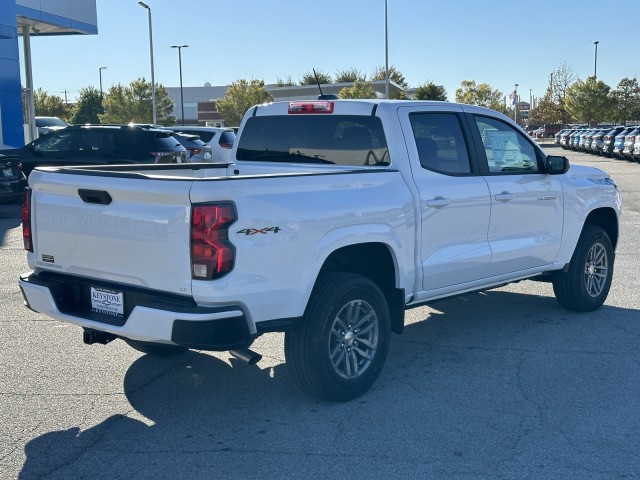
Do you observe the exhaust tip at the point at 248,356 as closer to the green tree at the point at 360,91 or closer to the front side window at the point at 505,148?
the front side window at the point at 505,148

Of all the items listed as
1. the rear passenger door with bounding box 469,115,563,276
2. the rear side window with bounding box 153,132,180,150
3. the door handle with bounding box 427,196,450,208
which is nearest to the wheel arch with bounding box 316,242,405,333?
the door handle with bounding box 427,196,450,208

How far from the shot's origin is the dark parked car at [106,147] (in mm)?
16344

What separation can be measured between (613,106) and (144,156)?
209 ft

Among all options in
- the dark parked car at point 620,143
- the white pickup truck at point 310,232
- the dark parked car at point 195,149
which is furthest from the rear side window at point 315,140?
the dark parked car at point 620,143

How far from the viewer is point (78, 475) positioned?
421 cm

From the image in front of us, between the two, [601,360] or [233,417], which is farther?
[601,360]

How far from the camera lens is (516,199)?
667 centimetres

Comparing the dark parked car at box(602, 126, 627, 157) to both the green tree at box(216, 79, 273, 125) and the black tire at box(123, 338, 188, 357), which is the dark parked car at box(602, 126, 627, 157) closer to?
the green tree at box(216, 79, 273, 125)

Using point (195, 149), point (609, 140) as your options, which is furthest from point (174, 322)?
point (609, 140)

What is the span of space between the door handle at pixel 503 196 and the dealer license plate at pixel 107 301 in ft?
10.3

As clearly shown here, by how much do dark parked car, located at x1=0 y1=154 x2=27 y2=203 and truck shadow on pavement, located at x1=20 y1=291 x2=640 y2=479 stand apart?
11.5m

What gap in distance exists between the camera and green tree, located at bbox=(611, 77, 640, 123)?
7728 centimetres

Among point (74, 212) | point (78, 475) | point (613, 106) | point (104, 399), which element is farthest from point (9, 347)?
A: point (613, 106)

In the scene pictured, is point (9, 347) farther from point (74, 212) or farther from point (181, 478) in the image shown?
point (181, 478)
